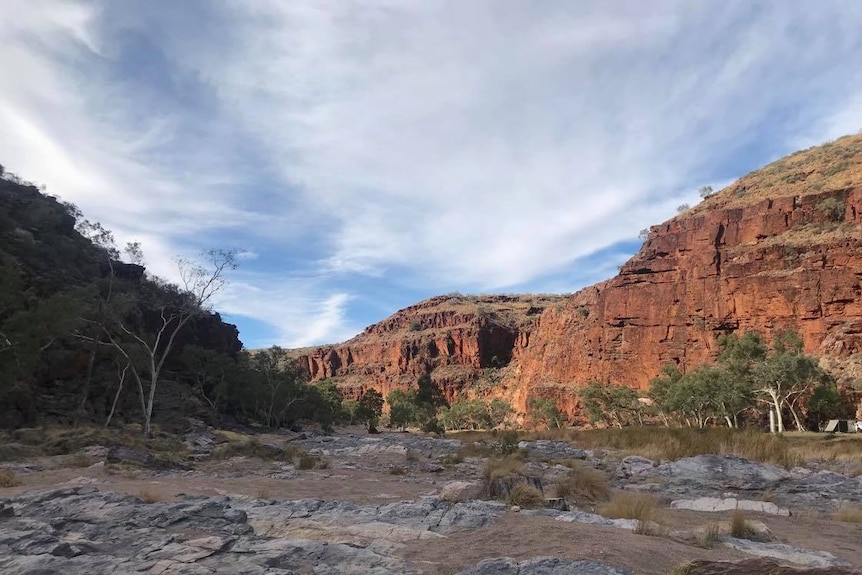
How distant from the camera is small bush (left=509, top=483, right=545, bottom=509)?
8633 millimetres

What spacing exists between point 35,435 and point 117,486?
14675 millimetres

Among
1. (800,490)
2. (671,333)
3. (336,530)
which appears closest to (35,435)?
(336,530)

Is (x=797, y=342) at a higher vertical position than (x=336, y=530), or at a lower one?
higher

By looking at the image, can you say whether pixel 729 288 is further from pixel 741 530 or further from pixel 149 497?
pixel 149 497

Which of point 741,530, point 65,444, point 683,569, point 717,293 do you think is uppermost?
point 717,293

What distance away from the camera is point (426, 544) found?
20.0 ft

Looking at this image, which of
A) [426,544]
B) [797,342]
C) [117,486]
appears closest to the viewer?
[426,544]

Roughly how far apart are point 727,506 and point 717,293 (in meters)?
70.4

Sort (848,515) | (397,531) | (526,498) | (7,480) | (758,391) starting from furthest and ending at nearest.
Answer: (758,391)
(7,480)
(848,515)
(526,498)
(397,531)

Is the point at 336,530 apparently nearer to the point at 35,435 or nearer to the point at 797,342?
the point at 35,435

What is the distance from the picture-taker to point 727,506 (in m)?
9.53

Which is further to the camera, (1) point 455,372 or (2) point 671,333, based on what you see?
(1) point 455,372

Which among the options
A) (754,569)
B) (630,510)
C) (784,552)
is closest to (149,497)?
(630,510)

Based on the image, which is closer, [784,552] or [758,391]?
[784,552]
